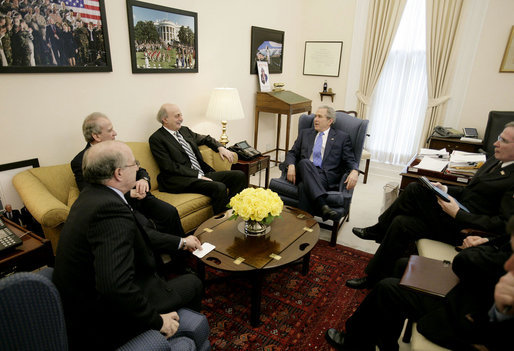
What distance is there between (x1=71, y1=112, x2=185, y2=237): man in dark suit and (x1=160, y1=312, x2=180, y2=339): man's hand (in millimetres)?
982

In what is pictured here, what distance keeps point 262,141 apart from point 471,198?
3403mm

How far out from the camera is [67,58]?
2523mm

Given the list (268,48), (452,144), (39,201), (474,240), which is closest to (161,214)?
(39,201)

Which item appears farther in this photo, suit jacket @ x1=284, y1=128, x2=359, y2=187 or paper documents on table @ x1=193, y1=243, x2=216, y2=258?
suit jacket @ x1=284, y1=128, x2=359, y2=187

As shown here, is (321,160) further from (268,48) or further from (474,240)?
(268,48)

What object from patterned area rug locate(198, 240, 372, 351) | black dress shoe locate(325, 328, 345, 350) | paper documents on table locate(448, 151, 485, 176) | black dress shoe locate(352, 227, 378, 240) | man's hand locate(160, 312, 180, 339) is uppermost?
paper documents on table locate(448, 151, 485, 176)

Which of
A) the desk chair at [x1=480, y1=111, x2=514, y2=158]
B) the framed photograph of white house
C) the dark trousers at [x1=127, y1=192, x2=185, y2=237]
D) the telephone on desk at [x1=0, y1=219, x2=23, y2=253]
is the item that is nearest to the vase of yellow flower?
the dark trousers at [x1=127, y1=192, x2=185, y2=237]

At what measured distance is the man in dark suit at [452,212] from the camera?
2021 mm

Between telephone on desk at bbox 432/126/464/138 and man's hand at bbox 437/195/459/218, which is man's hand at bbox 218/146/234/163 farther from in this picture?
telephone on desk at bbox 432/126/464/138

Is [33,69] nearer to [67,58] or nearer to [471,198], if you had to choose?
[67,58]

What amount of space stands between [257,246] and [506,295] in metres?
1.35

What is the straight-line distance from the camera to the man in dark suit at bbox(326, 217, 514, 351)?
1.15 metres

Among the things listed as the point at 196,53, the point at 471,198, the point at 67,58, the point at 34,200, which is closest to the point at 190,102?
the point at 196,53

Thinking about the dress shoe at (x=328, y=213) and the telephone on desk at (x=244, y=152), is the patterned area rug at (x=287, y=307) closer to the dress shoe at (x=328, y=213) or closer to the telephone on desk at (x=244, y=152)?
the dress shoe at (x=328, y=213)
